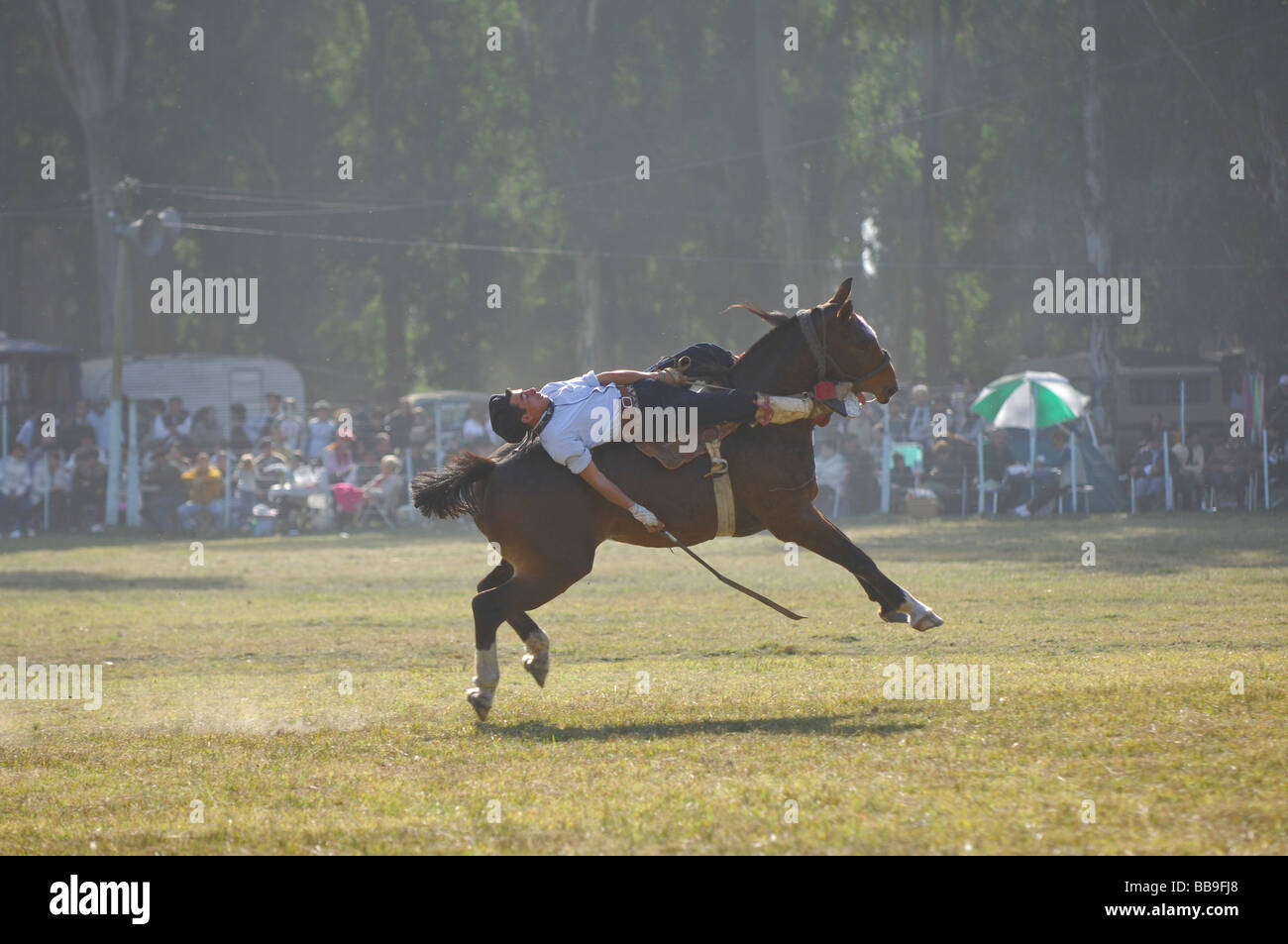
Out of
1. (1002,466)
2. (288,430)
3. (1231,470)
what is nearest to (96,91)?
(288,430)

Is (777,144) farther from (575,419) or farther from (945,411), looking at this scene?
(575,419)

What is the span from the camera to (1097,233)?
3559cm

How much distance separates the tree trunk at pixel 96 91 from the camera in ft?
142

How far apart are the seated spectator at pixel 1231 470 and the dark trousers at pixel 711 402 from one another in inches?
875

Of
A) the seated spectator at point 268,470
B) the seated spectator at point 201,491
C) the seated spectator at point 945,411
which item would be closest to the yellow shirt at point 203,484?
the seated spectator at point 201,491

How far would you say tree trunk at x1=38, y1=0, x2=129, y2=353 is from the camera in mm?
43375

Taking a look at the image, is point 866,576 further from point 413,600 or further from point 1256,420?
point 1256,420

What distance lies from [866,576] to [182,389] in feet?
106

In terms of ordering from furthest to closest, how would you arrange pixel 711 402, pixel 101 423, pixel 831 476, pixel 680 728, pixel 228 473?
pixel 101 423, pixel 831 476, pixel 228 473, pixel 711 402, pixel 680 728

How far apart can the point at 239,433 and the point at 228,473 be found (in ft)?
10.4

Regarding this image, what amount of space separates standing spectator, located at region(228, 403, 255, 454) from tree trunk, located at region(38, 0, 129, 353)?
1029 cm

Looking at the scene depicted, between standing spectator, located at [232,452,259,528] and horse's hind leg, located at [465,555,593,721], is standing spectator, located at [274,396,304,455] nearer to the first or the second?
standing spectator, located at [232,452,259,528]

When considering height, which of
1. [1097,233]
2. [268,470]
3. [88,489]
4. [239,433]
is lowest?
[88,489]

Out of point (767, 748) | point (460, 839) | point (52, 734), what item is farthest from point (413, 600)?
point (460, 839)
